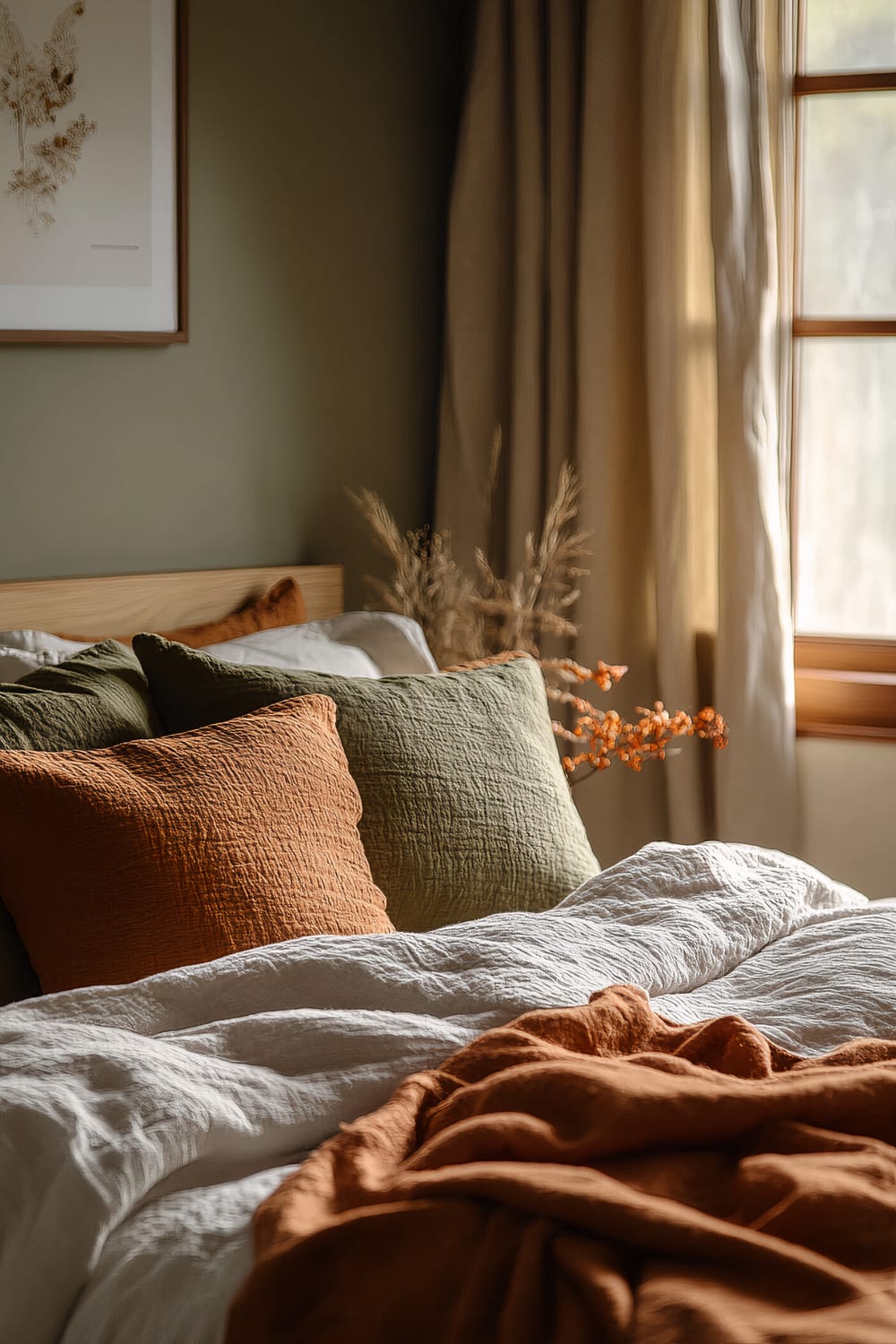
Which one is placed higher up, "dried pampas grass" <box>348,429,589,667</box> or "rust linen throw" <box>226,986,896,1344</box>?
"dried pampas grass" <box>348,429,589,667</box>

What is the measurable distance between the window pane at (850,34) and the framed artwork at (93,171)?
138 centimetres

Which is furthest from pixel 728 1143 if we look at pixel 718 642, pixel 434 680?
pixel 718 642

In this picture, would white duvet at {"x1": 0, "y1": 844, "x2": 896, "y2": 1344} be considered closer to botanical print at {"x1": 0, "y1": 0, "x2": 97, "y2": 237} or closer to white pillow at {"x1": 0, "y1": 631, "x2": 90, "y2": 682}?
white pillow at {"x1": 0, "y1": 631, "x2": 90, "y2": 682}

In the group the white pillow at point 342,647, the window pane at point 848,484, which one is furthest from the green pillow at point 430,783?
the window pane at point 848,484

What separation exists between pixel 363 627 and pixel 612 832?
3.28 ft

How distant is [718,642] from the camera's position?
3.06 metres

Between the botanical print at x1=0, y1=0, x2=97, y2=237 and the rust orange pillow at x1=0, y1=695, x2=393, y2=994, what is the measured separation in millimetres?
1088

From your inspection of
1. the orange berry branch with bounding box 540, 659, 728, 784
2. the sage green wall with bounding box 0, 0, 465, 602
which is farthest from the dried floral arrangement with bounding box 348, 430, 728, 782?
the sage green wall with bounding box 0, 0, 465, 602

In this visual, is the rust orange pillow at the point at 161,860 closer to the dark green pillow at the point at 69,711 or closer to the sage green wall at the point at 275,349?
the dark green pillow at the point at 69,711

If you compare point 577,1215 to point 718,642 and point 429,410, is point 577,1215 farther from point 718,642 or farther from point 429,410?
point 429,410

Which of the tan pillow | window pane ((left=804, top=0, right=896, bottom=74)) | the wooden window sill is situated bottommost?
the wooden window sill

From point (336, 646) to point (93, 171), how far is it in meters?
0.91

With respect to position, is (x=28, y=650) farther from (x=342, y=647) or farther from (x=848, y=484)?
(x=848, y=484)

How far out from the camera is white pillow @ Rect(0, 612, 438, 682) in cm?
229
